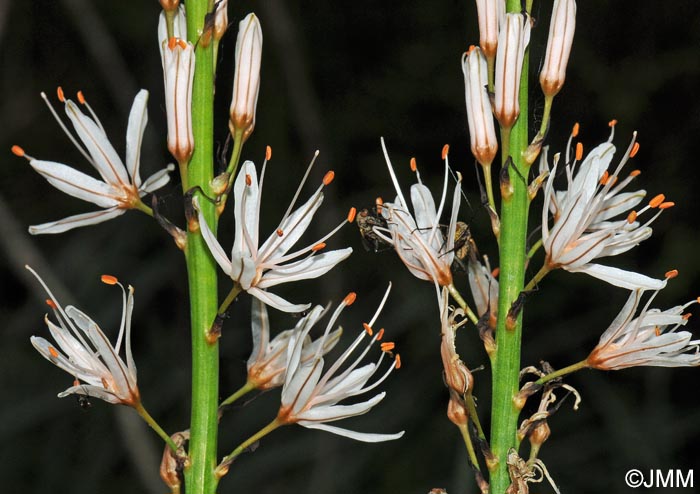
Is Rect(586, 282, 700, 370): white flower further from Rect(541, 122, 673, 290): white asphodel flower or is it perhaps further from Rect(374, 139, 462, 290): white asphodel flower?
Rect(374, 139, 462, 290): white asphodel flower

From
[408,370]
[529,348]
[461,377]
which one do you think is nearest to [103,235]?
[408,370]

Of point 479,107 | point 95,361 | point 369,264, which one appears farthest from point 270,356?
point 369,264

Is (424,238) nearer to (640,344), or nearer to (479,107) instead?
(479,107)

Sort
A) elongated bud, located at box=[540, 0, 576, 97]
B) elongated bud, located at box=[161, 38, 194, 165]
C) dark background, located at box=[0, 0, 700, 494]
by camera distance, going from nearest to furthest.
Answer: elongated bud, located at box=[161, 38, 194, 165] → elongated bud, located at box=[540, 0, 576, 97] → dark background, located at box=[0, 0, 700, 494]

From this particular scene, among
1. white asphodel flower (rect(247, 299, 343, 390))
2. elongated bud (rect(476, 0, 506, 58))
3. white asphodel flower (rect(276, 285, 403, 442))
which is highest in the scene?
elongated bud (rect(476, 0, 506, 58))

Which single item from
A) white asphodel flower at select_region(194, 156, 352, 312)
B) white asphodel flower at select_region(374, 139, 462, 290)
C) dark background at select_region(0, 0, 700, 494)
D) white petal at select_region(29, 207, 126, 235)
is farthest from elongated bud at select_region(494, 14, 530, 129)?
dark background at select_region(0, 0, 700, 494)

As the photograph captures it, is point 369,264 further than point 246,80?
Yes

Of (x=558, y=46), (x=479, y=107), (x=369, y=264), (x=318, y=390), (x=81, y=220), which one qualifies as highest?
(x=369, y=264)
